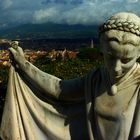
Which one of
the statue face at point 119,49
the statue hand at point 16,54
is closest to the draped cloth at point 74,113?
the statue hand at point 16,54

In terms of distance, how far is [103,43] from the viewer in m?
5.27

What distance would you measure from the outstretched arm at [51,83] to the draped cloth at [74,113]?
0.08 metres

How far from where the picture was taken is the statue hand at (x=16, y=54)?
5676 mm

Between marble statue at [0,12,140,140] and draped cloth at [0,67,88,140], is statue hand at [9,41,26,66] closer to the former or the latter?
marble statue at [0,12,140,140]

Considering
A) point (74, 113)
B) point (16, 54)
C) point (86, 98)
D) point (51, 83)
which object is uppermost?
point (16, 54)

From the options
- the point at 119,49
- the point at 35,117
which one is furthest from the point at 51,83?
the point at 119,49

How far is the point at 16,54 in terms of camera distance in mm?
5684

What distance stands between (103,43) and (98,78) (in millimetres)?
504

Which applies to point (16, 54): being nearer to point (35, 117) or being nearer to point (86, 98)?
point (35, 117)

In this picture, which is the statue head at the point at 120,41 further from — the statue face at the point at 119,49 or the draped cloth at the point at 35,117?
the draped cloth at the point at 35,117

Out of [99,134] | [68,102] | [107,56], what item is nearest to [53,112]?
[68,102]

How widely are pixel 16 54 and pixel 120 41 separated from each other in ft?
3.69

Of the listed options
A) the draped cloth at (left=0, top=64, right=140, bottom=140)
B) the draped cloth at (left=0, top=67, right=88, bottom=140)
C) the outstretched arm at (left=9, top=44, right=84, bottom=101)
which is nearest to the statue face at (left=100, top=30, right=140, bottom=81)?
the draped cloth at (left=0, top=64, right=140, bottom=140)

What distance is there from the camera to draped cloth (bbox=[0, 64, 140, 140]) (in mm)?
5477
